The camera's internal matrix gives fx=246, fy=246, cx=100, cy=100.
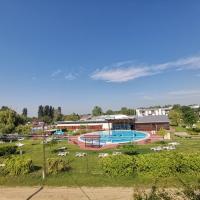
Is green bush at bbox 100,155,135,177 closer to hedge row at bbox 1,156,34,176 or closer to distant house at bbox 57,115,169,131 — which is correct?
hedge row at bbox 1,156,34,176

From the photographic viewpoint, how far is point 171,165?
1834 centimetres

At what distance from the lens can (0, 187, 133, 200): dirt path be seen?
14984 mm

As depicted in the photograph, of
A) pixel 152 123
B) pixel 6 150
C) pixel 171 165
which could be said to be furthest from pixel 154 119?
pixel 171 165

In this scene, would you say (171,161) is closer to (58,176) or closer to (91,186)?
(91,186)

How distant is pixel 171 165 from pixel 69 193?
25.6ft

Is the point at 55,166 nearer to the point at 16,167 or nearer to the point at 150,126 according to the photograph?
the point at 16,167

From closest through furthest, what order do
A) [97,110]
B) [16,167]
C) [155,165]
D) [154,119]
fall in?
[155,165], [16,167], [154,119], [97,110]

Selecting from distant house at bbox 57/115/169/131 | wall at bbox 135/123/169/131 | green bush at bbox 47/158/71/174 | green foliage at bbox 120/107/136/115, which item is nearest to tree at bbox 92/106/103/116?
green foliage at bbox 120/107/136/115

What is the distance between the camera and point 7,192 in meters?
16.7

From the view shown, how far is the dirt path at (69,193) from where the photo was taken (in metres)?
15.0

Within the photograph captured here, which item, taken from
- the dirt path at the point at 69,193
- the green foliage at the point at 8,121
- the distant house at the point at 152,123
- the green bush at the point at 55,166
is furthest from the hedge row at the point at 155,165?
the distant house at the point at 152,123

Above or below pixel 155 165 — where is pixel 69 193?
below

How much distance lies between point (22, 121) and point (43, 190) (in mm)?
49262

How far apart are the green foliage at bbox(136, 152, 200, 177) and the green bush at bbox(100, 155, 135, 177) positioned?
775 millimetres
